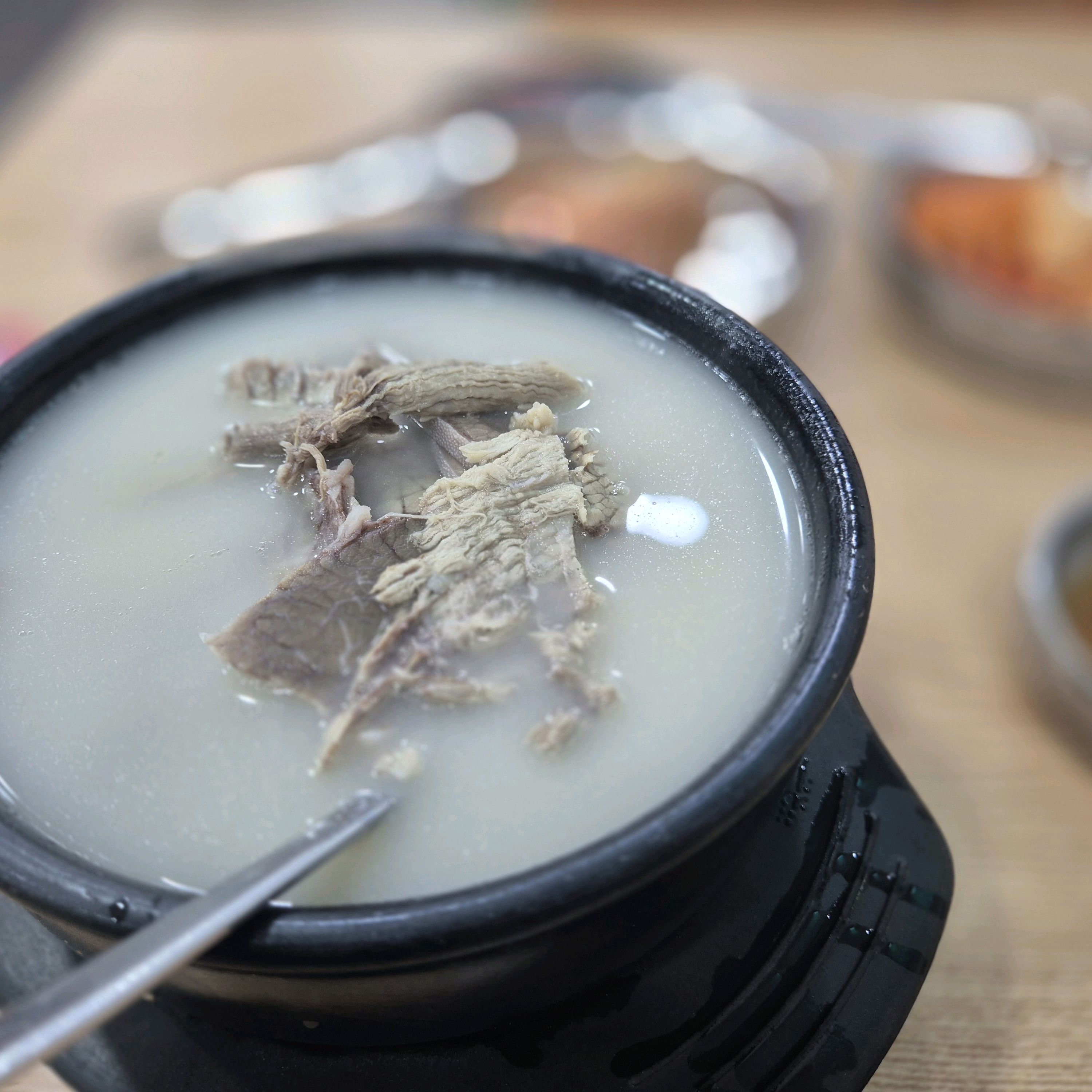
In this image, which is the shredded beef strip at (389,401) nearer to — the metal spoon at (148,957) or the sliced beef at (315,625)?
the sliced beef at (315,625)

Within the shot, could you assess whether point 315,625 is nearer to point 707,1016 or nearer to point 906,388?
point 707,1016

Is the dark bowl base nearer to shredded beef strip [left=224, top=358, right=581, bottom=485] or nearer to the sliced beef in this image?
the sliced beef

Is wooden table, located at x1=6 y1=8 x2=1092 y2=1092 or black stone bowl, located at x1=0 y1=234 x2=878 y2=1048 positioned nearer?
black stone bowl, located at x1=0 y1=234 x2=878 y2=1048

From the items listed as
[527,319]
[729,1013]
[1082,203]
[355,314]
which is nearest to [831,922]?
[729,1013]

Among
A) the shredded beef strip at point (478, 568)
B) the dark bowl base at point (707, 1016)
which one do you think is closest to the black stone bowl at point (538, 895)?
the dark bowl base at point (707, 1016)

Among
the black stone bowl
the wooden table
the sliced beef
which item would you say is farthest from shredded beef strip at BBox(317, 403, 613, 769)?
the wooden table

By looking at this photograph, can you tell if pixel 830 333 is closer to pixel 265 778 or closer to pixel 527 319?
pixel 527 319
